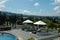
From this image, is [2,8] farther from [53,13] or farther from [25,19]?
[53,13]

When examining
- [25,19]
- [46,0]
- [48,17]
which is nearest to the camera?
[46,0]

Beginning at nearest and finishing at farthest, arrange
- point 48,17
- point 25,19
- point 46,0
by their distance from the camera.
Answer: point 46,0 → point 48,17 → point 25,19

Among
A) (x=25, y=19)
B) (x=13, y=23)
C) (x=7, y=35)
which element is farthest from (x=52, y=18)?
(x=7, y=35)

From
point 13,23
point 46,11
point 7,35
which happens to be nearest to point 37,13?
point 46,11

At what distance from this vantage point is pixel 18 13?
9.51 metres

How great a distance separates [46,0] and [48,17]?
4.20ft

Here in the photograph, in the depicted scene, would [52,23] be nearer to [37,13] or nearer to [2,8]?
[37,13]

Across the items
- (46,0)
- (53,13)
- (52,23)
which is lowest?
(52,23)

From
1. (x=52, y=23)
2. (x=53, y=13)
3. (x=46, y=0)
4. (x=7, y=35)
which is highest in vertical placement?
(x=46, y=0)

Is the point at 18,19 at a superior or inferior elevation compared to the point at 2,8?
inferior

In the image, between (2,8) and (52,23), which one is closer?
(2,8)

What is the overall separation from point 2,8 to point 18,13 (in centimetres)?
112

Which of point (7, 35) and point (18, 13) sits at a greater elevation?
point (18, 13)

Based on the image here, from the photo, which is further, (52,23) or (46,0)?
(52,23)
